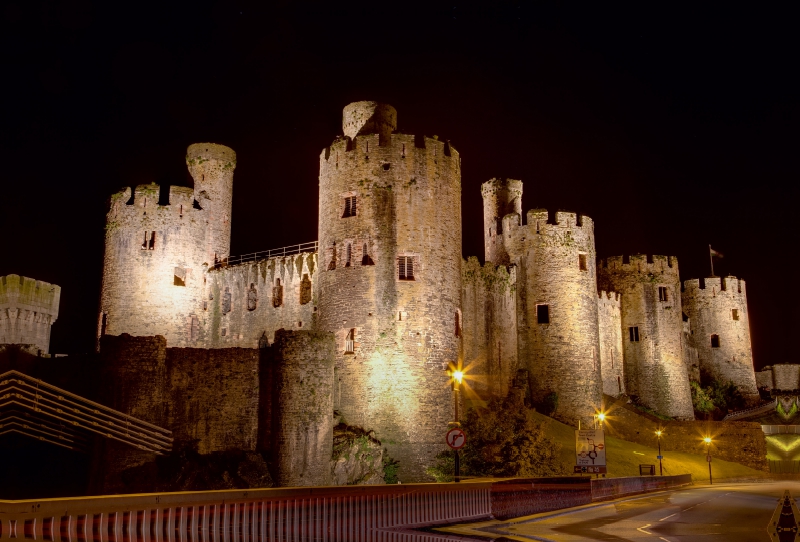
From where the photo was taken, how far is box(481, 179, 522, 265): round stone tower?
45.9 metres

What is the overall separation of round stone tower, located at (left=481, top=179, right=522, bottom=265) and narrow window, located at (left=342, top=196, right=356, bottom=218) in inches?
601

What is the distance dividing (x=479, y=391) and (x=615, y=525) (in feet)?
71.5

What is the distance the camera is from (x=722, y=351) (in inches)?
2283

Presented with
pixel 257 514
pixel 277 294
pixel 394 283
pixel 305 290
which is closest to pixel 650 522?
pixel 257 514

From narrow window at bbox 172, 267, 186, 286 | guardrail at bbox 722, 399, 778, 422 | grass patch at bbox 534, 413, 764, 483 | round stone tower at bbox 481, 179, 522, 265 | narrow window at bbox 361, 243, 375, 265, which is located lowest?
grass patch at bbox 534, 413, 764, 483

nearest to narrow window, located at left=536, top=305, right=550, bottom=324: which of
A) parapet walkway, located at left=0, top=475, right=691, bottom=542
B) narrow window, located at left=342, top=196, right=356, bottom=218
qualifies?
narrow window, located at left=342, top=196, right=356, bottom=218

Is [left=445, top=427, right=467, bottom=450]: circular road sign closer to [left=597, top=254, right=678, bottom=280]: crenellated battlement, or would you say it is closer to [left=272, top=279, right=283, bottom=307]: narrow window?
[left=272, top=279, right=283, bottom=307]: narrow window

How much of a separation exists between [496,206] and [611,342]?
1137 cm

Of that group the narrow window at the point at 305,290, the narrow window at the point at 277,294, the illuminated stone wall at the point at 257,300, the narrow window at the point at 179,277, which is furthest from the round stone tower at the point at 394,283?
the narrow window at the point at 179,277

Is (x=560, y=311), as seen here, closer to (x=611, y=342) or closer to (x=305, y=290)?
(x=611, y=342)

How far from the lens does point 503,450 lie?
98.9 feet

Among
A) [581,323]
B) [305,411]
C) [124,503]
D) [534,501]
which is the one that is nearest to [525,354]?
[581,323]

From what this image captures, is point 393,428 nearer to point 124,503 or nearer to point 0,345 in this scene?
point 0,345

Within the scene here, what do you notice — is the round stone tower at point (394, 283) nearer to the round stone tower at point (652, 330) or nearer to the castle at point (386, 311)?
the castle at point (386, 311)
